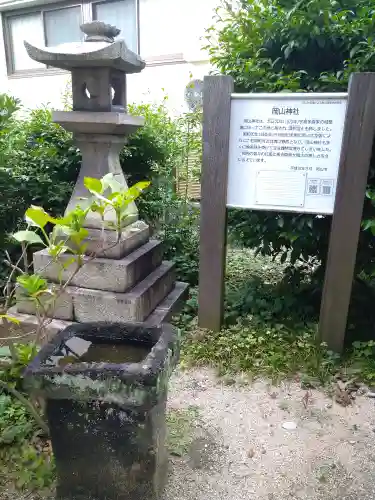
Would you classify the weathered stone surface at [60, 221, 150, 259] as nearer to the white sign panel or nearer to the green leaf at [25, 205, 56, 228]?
the white sign panel

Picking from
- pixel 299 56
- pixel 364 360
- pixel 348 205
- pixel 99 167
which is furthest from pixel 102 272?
pixel 299 56

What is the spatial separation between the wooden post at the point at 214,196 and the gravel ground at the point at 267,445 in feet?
1.98

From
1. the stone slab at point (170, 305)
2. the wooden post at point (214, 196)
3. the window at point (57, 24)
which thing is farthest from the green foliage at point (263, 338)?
the window at point (57, 24)

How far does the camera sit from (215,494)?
69.4 inches

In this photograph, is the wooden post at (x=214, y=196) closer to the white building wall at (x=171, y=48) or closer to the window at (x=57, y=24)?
the white building wall at (x=171, y=48)

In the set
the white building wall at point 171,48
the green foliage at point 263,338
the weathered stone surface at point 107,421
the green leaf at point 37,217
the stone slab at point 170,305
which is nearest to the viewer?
the weathered stone surface at point 107,421

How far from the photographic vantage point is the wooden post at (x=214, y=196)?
267cm

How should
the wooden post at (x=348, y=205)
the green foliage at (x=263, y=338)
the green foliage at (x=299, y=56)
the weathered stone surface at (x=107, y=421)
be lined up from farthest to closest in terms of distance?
1. the green foliage at (x=263, y=338)
2. the green foliage at (x=299, y=56)
3. the wooden post at (x=348, y=205)
4. the weathered stone surface at (x=107, y=421)

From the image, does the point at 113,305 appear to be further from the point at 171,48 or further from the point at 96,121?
the point at 171,48

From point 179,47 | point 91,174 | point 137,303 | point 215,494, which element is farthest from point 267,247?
point 179,47

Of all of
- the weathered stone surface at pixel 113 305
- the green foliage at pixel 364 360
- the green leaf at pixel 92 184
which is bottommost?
the green foliage at pixel 364 360

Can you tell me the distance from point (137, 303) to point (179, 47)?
5183 mm

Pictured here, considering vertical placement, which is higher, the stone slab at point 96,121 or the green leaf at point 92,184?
the stone slab at point 96,121

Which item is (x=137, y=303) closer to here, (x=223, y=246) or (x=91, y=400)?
(x=223, y=246)
